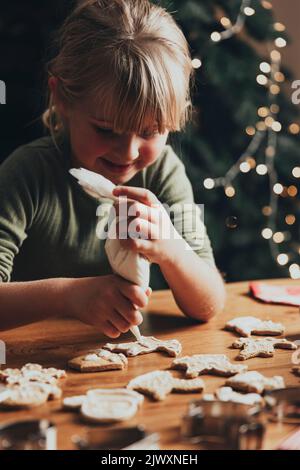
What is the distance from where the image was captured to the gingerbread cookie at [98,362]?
3.16 feet

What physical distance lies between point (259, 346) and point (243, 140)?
1.60m

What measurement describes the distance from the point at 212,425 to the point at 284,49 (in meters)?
2.40

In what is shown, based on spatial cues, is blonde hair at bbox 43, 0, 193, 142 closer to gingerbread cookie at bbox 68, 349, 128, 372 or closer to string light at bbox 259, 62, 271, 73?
gingerbread cookie at bbox 68, 349, 128, 372

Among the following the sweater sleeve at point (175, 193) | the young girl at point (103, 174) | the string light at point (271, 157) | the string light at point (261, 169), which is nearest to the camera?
the young girl at point (103, 174)

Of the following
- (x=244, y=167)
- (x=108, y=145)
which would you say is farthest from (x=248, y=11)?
(x=108, y=145)

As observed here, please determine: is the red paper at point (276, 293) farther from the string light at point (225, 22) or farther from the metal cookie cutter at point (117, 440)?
the string light at point (225, 22)

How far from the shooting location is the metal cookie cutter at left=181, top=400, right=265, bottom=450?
717 mm

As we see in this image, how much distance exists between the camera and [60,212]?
1478 mm

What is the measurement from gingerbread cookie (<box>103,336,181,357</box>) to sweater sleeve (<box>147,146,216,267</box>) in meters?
0.43

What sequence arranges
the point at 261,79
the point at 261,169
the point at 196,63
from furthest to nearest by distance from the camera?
the point at 261,169 → the point at 261,79 → the point at 196,63

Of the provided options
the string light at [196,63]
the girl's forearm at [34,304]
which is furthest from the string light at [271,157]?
the girl's forearm at [34,304]

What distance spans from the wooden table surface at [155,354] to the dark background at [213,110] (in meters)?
0.75
